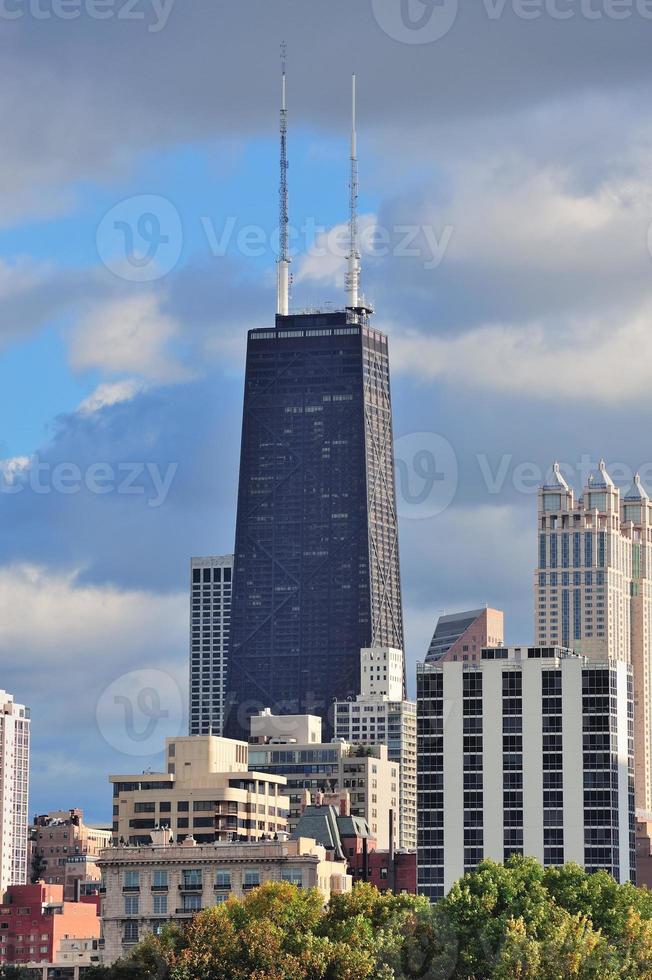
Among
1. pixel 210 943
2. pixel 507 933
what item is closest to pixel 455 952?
pixel 507 933

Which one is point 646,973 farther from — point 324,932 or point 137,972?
point 137,972

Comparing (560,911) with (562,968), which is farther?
(560,911)

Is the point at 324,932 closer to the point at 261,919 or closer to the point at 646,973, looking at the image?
the point at 261,919

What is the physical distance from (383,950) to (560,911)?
649 inches

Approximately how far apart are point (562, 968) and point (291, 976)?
18588 millimetres

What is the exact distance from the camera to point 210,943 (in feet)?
620

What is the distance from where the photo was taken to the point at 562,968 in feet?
595

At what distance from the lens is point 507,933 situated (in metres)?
190

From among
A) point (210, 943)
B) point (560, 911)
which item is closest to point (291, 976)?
point (210, 943)

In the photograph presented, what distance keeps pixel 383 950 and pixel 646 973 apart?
62.5 feet

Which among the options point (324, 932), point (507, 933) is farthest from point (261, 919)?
point (507, 933)

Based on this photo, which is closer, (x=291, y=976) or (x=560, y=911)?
(x=291, y=976)

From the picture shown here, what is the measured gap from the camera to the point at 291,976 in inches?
7210

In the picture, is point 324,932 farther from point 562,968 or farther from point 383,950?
point 562,968
